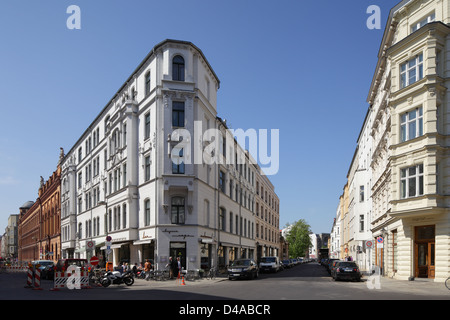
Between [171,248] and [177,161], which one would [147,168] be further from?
[171,248]

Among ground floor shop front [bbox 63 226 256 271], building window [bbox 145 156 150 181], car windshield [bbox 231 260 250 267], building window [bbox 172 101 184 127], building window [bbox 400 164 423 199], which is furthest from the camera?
building window [bbox 145 156 150 181]

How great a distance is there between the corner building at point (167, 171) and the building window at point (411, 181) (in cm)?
1466

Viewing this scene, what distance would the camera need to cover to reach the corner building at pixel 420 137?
26094mm

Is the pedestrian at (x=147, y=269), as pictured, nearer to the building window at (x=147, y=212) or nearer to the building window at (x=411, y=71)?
the building window at (x=147, y=212)

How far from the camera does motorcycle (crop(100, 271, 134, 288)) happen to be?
24.4m

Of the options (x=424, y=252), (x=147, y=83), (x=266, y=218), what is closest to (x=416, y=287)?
(x=424, y=252)

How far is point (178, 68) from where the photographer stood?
3447cm

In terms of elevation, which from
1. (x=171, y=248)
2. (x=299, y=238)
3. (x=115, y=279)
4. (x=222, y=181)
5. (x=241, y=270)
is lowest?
(x=299, y=238)

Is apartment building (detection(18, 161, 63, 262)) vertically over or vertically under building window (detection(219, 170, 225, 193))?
under

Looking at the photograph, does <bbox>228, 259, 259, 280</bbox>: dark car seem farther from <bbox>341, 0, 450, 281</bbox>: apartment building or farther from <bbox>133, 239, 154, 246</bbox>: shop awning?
<bbox>341, 0, 450, 281</bbox>: apartment building

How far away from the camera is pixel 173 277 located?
31281 millimetres

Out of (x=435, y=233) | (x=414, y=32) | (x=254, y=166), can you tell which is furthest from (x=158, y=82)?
(x=254, y=166)

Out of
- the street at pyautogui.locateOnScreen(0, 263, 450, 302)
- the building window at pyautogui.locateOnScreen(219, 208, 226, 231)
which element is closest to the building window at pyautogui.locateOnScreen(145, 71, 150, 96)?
the building window at pyautogui.locateOnScreen(219, 208, 226, 231)

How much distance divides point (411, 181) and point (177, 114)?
684 inches
